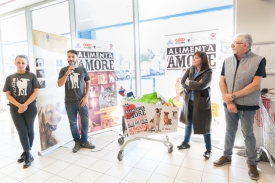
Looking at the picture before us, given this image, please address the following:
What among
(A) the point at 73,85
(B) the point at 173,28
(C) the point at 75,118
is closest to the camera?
(A) the point at 73,85

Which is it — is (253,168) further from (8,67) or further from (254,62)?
(8,67)

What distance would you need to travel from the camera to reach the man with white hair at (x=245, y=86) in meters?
2.13

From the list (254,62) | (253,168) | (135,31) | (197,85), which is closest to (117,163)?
(197,85)

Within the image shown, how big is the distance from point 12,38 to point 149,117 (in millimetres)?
5357

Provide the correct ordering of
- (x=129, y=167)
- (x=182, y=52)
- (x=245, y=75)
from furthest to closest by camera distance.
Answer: (x=182, y=52) < (x=129, y=167) < (x=245, y=75)

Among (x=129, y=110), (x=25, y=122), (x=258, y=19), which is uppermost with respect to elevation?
(x=258, y=19)

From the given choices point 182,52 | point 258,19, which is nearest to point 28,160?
point 182,52

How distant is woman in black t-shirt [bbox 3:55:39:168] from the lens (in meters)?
2.63

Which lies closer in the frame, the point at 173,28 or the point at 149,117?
the point at 149,117

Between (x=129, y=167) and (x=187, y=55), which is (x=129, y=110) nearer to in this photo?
(x=129, y=167)

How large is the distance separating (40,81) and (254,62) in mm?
2966

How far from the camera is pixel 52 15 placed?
4.79 meters

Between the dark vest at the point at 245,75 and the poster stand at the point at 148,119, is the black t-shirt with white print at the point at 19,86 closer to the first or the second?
the poster stand at the point at 148,119

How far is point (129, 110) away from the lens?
8.79 feet
